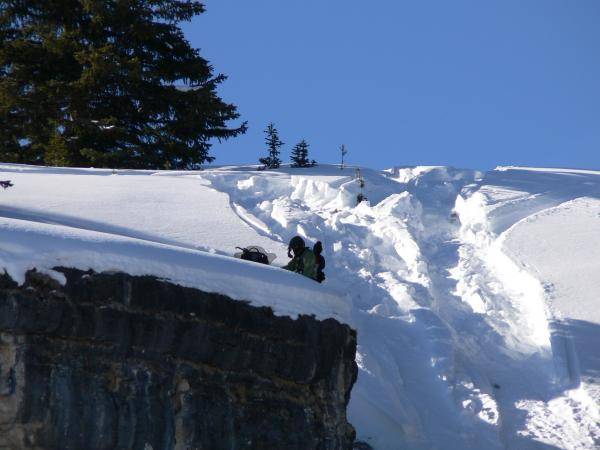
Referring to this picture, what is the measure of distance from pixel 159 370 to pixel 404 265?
6901 millimetres

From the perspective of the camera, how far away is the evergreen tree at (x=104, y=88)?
2245 cm

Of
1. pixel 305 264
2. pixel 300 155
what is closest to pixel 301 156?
pixel 300 155

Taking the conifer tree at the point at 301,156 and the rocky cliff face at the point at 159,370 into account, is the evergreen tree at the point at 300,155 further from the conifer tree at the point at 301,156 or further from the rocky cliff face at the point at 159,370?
the rocky cliff face at the point at 159,370

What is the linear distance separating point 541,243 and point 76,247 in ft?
31.3

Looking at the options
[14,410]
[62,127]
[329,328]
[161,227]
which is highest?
[62,127]

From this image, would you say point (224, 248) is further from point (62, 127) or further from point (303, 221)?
point (62, 127)

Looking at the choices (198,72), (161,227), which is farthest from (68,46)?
(161,227)

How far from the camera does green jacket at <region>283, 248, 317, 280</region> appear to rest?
9.98 meters

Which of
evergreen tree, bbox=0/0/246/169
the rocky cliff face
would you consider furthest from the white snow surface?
evergreen tree, bbox=0/0/246/169

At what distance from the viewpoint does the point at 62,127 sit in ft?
75.6

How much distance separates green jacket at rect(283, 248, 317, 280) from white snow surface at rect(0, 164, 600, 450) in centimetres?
38

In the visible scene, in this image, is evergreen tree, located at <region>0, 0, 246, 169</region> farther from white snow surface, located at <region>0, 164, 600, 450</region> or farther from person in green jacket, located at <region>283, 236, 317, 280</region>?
person in green jacket, located at <region>283, 236, 317, 280</region>

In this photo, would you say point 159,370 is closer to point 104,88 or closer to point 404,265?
point 404,265

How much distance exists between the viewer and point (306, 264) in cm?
998
